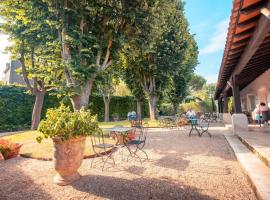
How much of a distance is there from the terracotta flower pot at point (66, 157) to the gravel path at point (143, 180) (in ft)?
0.61

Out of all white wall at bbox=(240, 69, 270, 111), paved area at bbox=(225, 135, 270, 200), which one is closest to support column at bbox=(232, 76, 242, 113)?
white wall at bbox=(240, 69, 270, 111)

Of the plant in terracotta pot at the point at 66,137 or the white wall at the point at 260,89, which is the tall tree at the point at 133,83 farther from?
the plant in terracotta pot at the point at 66,137

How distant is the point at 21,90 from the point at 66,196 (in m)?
14.9

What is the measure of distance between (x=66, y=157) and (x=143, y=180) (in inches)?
63.9

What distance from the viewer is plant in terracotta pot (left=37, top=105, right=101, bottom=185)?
3498mm

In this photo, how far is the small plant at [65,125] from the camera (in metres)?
3.48

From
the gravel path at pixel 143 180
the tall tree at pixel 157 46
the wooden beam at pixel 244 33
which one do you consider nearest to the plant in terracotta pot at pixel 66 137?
the gravel path at pixel 143 180

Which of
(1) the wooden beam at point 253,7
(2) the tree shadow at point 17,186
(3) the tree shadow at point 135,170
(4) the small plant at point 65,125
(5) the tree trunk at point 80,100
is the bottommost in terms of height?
(2) the tree shadow at point 17,186

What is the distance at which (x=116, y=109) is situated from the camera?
2306 centimetres

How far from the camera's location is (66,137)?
3.50m

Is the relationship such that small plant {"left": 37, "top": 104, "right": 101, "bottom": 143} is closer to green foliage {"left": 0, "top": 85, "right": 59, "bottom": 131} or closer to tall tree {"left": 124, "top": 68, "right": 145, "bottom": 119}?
green foliage {"left": 0, "top": 85, "right": 59, "bottom": 131}

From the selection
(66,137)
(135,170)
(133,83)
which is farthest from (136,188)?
(133,83)

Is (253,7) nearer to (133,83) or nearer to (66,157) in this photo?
(66,157)

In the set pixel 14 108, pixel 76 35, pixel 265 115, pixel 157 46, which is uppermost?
pixel 157 46
